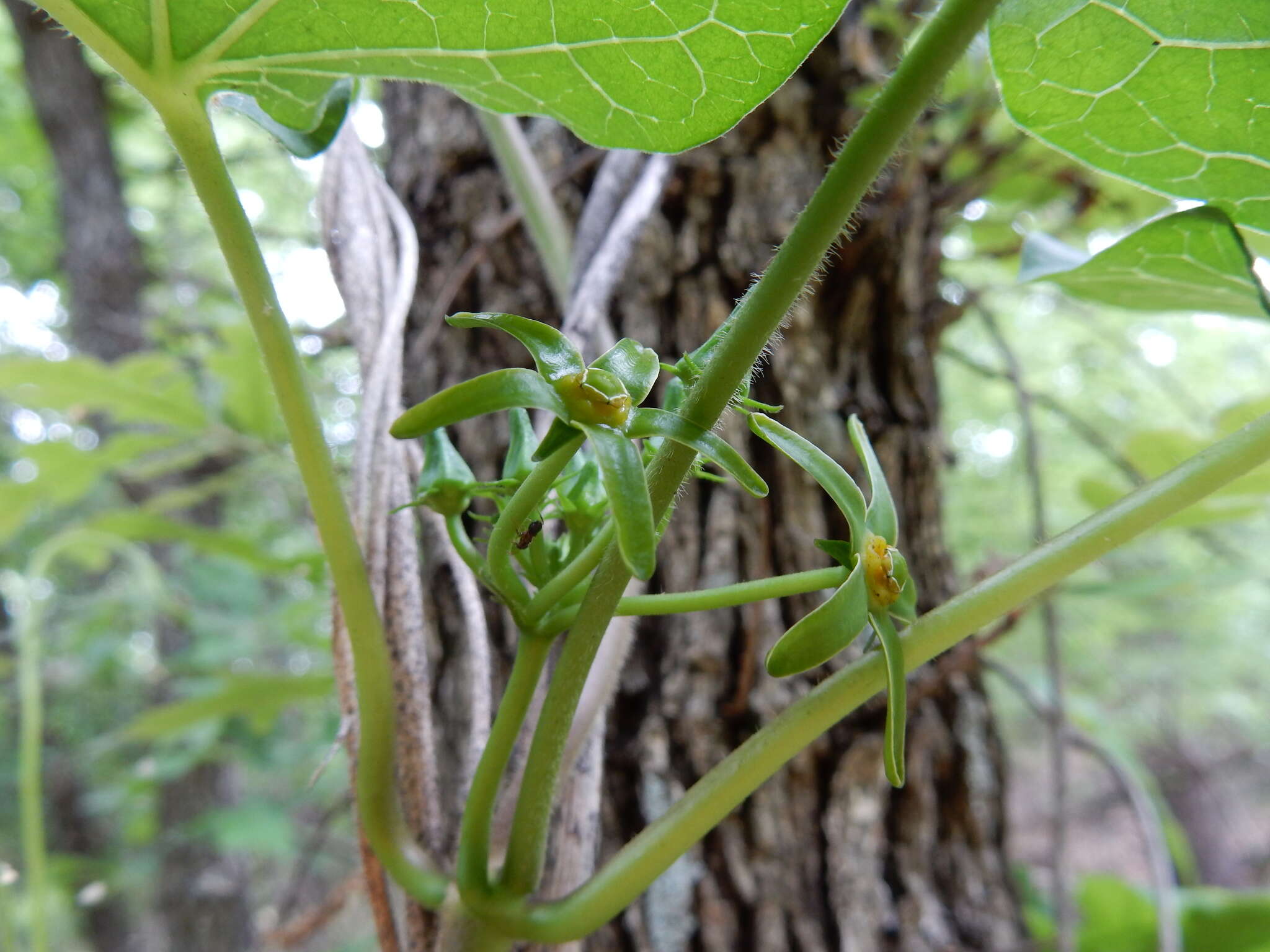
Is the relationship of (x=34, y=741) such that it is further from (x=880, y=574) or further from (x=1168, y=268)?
(x=1168, y=268)

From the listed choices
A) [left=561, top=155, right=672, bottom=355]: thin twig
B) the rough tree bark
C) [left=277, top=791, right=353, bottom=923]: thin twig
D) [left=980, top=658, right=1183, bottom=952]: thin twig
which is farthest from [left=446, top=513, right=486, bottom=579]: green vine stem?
the rough tree bark

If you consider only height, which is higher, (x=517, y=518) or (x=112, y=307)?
(x=112, y=307)

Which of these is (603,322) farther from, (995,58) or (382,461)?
(995,58)

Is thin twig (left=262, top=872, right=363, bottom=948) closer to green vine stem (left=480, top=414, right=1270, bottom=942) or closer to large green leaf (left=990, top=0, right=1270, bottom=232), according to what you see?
green vine stem (left=480, top=414, right=1270, bottom=942)

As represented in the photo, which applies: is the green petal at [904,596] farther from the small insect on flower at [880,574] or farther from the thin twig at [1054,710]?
the thin twig at [1054,710]

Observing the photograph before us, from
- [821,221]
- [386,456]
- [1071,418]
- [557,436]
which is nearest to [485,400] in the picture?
[557,436]

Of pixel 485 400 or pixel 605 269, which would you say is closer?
pixel 485 400

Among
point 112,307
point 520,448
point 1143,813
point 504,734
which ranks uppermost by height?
point 112,307

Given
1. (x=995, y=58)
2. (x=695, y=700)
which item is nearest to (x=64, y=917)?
(x=695, y=700)
